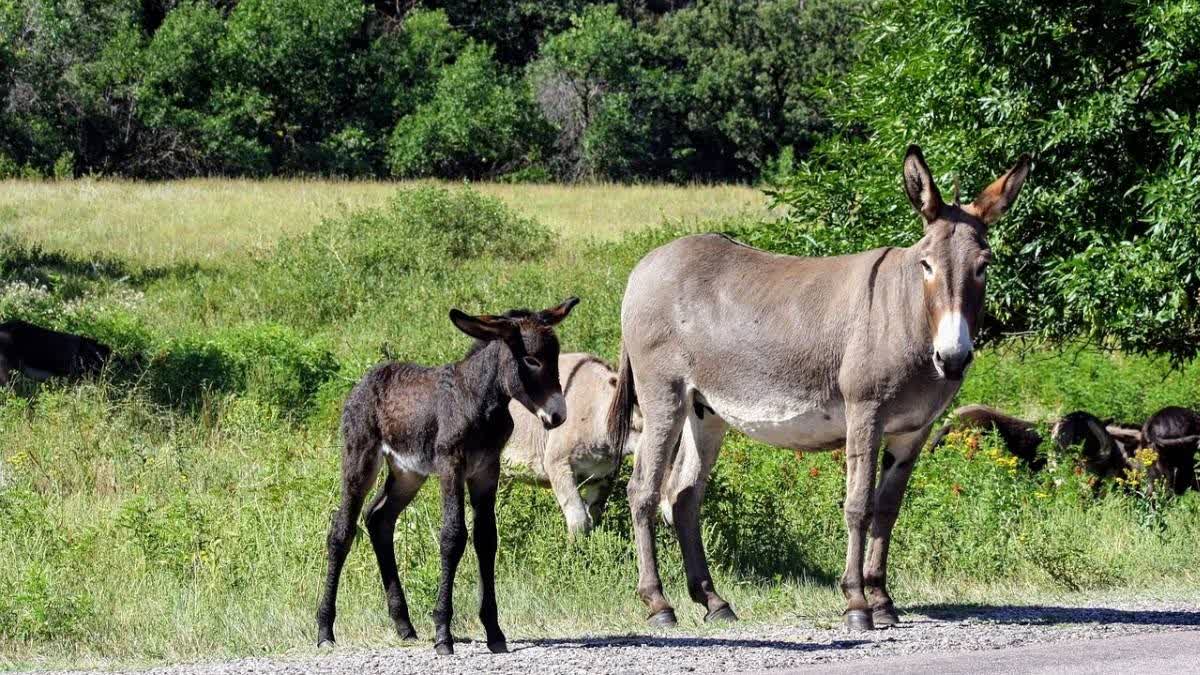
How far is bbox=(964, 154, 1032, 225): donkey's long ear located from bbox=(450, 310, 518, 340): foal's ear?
9.08 feet

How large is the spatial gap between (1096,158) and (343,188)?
105ft

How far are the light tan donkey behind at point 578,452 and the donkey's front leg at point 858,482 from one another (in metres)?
2.88

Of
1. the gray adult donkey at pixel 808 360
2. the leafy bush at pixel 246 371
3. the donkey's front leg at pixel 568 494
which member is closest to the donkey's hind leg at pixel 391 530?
the gray adult donkey at pixel 808 360

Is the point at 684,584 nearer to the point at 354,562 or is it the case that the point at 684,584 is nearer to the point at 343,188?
the point at 354,562

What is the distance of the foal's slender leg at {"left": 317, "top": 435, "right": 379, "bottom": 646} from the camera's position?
845cm

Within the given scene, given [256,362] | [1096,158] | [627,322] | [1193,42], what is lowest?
[256,362]

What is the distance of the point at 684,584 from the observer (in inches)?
420

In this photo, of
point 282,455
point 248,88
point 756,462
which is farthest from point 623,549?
point 248,88

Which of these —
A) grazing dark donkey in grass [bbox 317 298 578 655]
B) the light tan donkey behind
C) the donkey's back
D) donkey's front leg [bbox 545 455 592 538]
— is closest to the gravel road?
grazing dark donkey in grass [bbox 317 298 578 655]

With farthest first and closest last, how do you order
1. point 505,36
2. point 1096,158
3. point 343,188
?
1. point 505,36
2. point 343,188
3. point 1096,158

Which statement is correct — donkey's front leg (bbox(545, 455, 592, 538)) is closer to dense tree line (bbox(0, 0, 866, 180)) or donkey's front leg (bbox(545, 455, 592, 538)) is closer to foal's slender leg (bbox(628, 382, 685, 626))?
foal's slender leg (bbox(628, 382, 685, 626))

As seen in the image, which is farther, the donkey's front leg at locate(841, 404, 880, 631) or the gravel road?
the donkey's front leg at locate(841, 404, 880, 631)

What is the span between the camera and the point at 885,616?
9.02 m

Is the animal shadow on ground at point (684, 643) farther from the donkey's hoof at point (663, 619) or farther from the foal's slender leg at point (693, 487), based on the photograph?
the foal's slender leg at point (693, 487)
